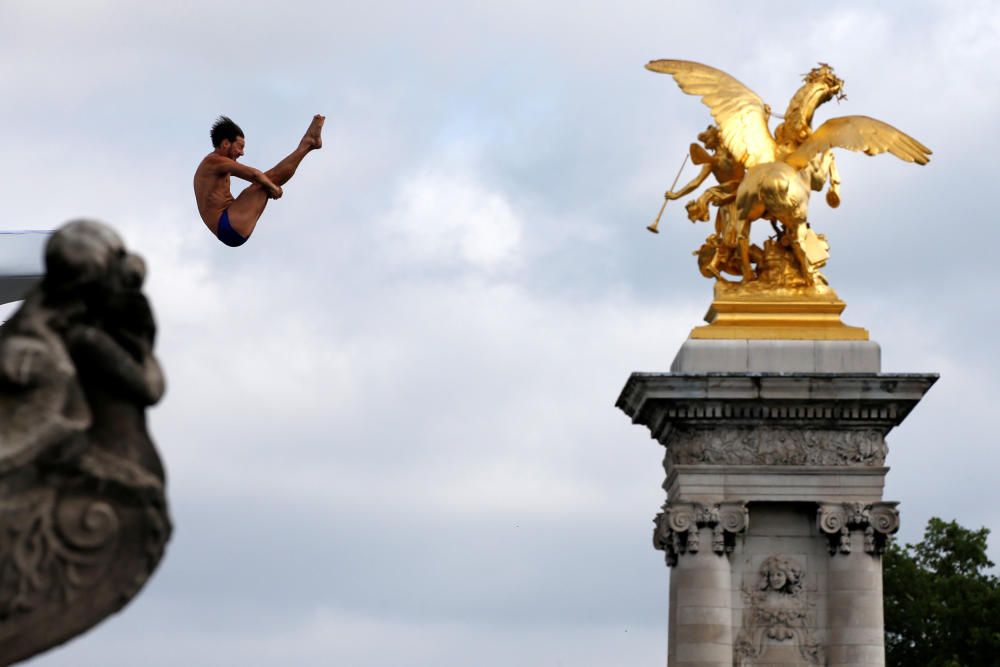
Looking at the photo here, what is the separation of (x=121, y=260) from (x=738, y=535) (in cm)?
2418

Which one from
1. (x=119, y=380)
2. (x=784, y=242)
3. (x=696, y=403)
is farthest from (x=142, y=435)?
(x=784, y=242)

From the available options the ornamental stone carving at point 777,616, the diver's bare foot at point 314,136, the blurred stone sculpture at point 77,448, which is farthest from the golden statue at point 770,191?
the blurred stone sculpture at point 77,448

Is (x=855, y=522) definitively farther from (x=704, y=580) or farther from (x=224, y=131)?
(x=224, y=131)

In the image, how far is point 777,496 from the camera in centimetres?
3141

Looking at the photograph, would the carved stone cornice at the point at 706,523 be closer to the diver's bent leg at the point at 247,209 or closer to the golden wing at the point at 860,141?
the golden wing at the point at 860,141

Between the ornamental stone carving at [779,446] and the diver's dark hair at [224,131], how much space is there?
18.1m

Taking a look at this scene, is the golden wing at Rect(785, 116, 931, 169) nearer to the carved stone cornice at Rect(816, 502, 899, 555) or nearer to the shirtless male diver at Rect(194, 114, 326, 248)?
the carved stone cornice at Rect(816, 502, 899, 555)

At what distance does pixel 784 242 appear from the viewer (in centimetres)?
3303

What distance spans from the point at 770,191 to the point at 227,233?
19885mm

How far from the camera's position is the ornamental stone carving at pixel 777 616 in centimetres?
3095

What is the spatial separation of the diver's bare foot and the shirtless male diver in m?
0.18

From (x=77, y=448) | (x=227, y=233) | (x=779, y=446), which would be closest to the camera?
(x=77, y=448)

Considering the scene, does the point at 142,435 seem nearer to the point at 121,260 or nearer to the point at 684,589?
the point at 121,260

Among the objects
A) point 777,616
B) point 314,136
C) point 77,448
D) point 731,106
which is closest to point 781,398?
point 777,616
